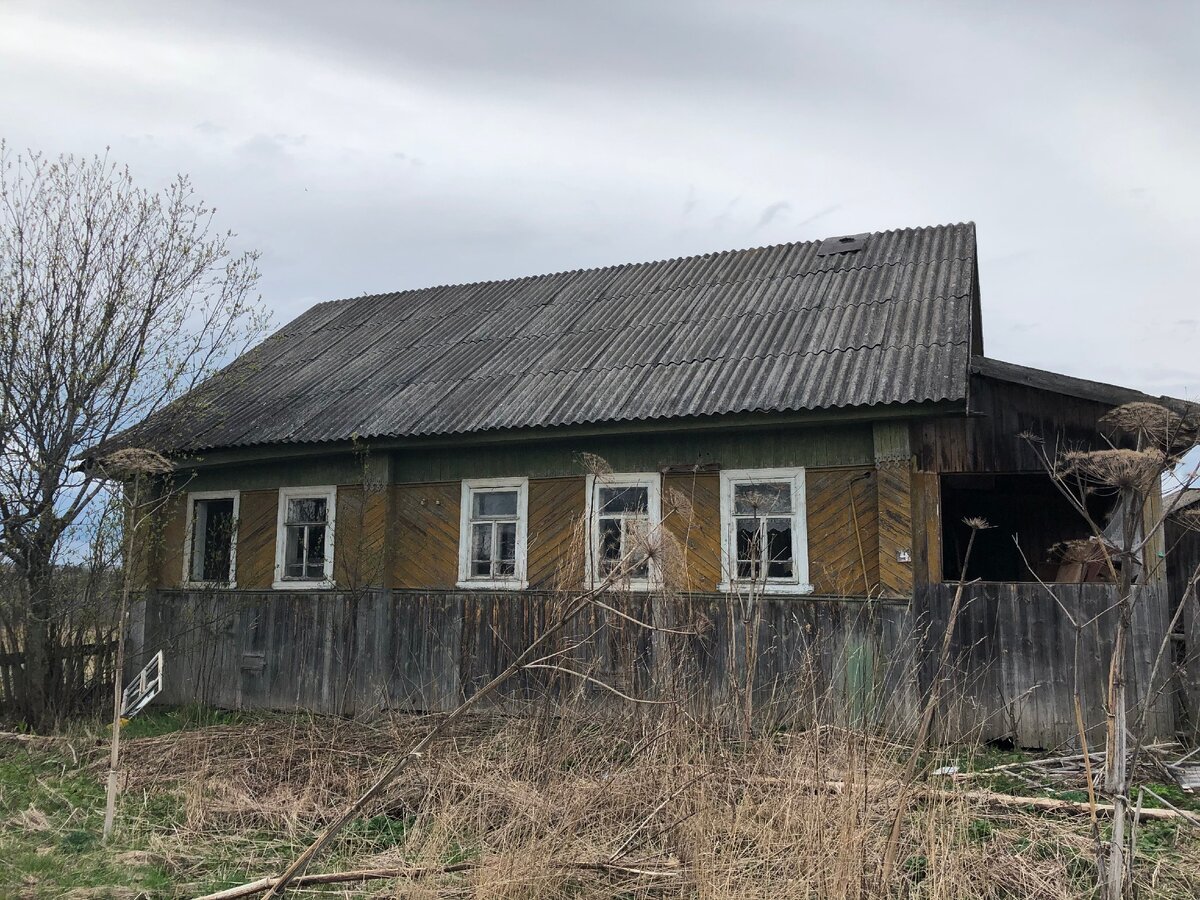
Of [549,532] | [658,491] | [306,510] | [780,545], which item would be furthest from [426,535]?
[780,545]

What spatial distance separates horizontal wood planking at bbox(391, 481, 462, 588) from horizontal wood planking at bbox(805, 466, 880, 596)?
12.2 feet

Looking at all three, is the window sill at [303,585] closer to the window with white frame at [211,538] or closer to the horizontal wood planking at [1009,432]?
the window with white frame at [211,538]

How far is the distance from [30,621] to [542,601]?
17.1 feet

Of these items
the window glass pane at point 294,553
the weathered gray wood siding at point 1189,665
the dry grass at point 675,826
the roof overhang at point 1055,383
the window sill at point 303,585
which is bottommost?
the dry grass at point 675,826

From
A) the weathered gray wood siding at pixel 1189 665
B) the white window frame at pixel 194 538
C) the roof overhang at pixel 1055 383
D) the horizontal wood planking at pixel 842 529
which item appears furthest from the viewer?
the white window frame at pixel 194 538

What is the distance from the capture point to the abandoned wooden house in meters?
8.12

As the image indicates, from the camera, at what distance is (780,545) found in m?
8.99

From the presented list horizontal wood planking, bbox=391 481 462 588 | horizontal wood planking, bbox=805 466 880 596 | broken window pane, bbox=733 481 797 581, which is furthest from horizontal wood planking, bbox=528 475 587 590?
horizontal wood planking, bbox=805 466 880 596

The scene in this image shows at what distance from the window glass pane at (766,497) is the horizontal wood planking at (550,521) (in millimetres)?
1556

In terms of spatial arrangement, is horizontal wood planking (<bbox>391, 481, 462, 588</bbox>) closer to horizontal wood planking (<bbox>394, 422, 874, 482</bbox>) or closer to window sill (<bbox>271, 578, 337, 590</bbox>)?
horizontal wood planking (<bbox>394, 422, 874, 482</bbox>)

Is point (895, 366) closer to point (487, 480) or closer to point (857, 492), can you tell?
point (857, 492)

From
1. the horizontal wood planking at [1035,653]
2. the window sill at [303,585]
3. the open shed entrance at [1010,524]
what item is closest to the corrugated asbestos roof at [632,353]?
the window sill at [303,585]

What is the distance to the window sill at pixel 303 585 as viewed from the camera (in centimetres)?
1070

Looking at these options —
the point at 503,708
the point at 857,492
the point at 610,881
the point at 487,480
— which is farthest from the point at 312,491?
the point at 610,881
